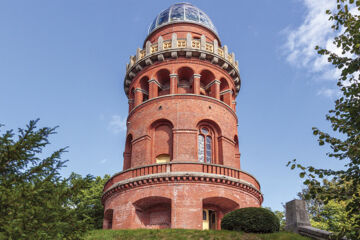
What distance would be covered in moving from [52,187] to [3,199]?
47.4 inches

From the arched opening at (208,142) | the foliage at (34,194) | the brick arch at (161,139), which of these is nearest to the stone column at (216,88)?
the arched opening at (208,142)

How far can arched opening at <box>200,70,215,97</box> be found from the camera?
25.6m

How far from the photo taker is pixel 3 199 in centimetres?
711

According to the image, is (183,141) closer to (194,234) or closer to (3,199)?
(194,234)

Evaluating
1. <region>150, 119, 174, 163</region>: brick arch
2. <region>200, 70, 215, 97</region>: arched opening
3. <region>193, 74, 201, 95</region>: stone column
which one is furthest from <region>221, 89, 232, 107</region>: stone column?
<region>150, 119, 174, 163</region>: brick arch

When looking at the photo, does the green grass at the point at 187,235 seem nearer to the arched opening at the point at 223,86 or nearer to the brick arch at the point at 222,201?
the brick arch at the point at 222,201

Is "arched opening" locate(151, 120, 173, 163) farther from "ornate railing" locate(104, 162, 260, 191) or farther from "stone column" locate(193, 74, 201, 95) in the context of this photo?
"stone column" locate(193, 74, 201, 95)

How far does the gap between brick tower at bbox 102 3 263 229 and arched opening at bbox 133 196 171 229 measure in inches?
2.3

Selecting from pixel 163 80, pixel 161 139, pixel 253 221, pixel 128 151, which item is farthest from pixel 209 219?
pixel 163 80

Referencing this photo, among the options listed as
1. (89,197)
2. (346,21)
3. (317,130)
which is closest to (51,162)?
(317,130)

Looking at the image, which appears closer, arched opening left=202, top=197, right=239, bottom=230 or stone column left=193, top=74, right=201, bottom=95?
arched opening left=202, top=197, right=239, bottom=230

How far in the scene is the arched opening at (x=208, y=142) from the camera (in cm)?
2281

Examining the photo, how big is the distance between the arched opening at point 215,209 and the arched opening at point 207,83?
25.8 feet

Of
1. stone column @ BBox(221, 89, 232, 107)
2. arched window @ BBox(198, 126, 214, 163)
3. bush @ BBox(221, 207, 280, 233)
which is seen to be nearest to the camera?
bush @ BBox(221, 207, 280, 233)
